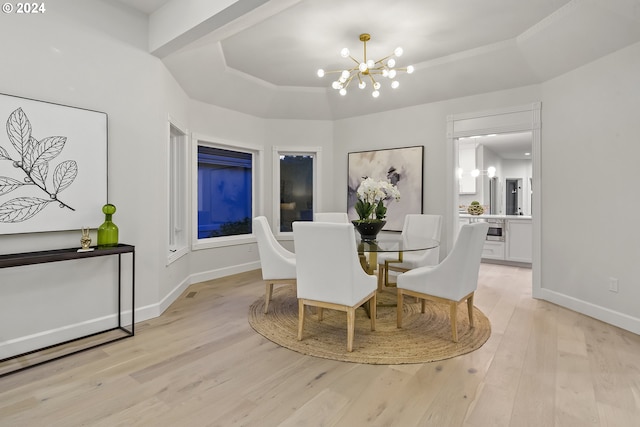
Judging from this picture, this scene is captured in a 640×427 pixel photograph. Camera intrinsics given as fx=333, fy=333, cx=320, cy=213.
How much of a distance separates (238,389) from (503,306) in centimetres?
300

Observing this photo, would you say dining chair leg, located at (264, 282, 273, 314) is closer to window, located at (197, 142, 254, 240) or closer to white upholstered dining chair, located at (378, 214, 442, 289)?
white upholstered dining chair, located at (378, 214, 442, 289)

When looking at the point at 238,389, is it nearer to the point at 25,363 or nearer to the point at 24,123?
the point at 25,363

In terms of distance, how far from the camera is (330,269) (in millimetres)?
2570

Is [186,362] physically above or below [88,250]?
below

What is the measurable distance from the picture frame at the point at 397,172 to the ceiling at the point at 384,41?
2.35 ft

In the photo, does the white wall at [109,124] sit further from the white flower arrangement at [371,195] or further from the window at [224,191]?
the white flower arrangement at [371,195]

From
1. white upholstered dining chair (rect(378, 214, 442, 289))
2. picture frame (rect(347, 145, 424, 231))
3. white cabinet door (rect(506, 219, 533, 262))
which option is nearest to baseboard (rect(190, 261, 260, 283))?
picture frame (rect(347, 145, 424, 231))

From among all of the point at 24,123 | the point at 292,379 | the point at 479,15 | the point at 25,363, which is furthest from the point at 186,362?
the point at 479,15

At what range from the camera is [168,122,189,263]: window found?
417 centimetres

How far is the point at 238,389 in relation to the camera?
205 centimetres

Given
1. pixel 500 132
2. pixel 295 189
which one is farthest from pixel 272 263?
pixel 500 132

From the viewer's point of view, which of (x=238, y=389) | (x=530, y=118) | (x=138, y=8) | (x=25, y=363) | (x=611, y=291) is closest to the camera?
(x=238, y=389)

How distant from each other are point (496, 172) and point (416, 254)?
21.1 ft

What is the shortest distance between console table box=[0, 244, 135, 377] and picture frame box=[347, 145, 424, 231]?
3220mm
